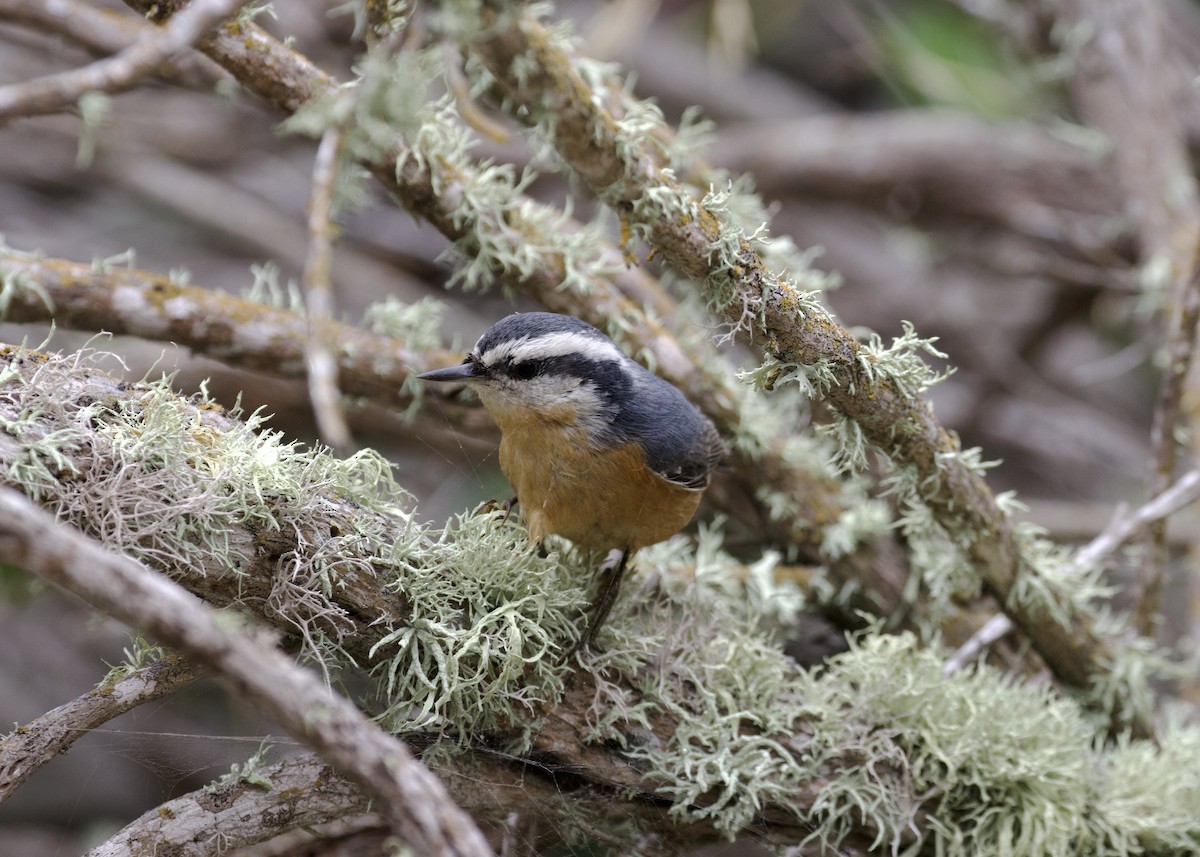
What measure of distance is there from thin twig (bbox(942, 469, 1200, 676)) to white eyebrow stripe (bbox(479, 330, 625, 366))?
1237 millimetres

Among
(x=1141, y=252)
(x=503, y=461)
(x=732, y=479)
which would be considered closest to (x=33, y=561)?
(x=503, y=461)

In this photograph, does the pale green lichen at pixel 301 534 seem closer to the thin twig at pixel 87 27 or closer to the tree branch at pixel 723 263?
the tree branch at pixel 723 263

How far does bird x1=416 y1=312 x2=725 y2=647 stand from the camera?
7.66ft

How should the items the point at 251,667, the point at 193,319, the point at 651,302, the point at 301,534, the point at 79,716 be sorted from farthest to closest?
1. the point at 651,302
2. the point at 193,319
3. the point at 301,534
4. the point at 79,716
5. the point at 251,667

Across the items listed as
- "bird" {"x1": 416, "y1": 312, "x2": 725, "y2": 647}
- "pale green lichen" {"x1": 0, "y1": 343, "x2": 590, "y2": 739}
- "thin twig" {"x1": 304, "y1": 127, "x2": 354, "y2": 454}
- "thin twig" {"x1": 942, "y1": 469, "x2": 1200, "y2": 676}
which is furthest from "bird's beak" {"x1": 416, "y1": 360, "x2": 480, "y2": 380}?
"thin twig" {"x1": 942, "y1": 469, "x2": 1200, "y2": 676}

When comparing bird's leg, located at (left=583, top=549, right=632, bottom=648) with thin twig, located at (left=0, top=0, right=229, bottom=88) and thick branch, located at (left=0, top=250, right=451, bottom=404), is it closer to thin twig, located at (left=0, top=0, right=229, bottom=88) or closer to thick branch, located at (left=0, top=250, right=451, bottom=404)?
thick branch, located at (left=0, top=250, right=451, bottom=404)

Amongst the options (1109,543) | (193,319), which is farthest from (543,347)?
(1109,543)

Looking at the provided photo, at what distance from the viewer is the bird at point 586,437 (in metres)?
2.34

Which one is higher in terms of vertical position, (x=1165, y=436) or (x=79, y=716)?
(x=1165, y=436)

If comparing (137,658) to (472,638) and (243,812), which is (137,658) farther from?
(472,638)

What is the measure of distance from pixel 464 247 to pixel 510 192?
191 mm

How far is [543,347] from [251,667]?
4.10 ft

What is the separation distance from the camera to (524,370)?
2.39 metres

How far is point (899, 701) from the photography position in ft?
7.89
